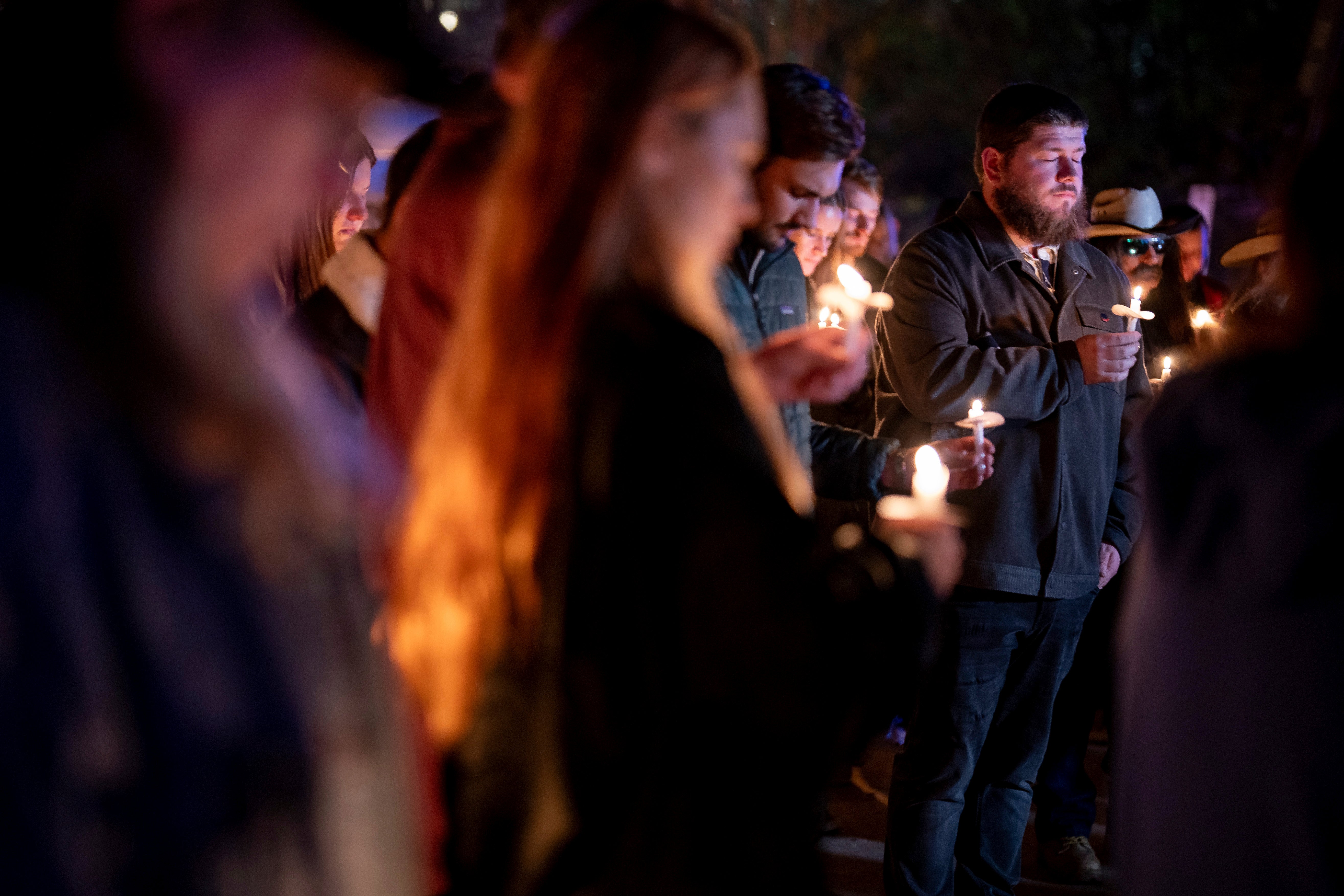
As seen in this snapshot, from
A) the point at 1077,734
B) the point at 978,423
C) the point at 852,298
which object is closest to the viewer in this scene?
the point at 852,298

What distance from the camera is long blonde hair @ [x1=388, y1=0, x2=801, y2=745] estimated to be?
4.92 ft

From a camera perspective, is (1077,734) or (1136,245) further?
(1136,245)

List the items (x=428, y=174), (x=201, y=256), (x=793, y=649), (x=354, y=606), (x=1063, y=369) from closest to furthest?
(x=201, y=256) < (x=354, y=606) < (x=793, y=649) < (x=428, y=174) < (x=1063, y=369)

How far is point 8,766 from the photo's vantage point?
1001 millimetres

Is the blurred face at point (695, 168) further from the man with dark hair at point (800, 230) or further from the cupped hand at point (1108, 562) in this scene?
the cupped hand at point (1108, 562)

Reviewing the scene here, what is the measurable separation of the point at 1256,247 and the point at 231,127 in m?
5.87

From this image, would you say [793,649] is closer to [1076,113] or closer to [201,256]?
[201,256]

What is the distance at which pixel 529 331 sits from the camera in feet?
4.96

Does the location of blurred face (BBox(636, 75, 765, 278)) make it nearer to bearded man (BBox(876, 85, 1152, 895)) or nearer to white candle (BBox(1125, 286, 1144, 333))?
bearded man (BBox(876, 85, 1152, 895))

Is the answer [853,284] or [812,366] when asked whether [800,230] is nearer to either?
[853,284]

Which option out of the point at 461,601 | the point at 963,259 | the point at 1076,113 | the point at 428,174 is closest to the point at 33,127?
the point at 461,601

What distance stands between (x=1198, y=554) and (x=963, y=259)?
236 centimetres

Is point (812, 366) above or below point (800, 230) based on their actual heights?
Answer: below

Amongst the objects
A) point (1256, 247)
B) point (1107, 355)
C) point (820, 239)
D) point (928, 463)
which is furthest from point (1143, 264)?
point (928, 463)
